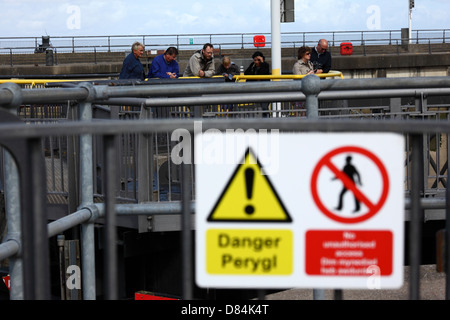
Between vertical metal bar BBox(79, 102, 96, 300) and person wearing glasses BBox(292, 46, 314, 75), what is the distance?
867cm

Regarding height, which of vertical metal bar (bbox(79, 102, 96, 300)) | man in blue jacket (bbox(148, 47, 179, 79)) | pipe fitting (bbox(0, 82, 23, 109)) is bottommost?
vertical metal bar (bbox(79, 102, 96, 300))

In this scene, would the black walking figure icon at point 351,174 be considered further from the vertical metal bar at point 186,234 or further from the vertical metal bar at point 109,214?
the vertical metal bar at point 109,214

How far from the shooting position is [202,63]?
47.5ft

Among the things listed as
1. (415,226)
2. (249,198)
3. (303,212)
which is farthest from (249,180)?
(415,226)

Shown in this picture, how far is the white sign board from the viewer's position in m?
2.94

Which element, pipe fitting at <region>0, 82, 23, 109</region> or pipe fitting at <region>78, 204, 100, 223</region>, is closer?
pipe fitting at <region>0, 82, 23, 109</region>

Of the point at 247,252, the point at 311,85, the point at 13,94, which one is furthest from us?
the point at 311,85

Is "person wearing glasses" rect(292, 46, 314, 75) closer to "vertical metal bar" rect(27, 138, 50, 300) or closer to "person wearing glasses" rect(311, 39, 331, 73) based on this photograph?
"person wearing glasses" rect(311, 39, 331, 73)

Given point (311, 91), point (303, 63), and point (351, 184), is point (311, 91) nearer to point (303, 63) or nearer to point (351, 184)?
point (351, 184)

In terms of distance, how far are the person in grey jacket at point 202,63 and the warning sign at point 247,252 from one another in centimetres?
1130

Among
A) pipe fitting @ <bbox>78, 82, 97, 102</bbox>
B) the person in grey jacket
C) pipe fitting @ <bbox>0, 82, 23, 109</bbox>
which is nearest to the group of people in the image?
the person in grey jacket

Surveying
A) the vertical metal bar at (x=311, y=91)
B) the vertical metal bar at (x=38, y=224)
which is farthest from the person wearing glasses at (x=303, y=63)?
the vertical metal bar at (x=38, y=224)

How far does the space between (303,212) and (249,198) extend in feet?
0.66
